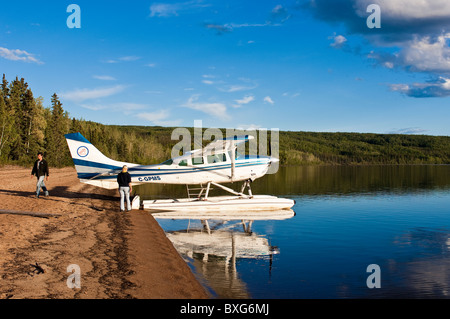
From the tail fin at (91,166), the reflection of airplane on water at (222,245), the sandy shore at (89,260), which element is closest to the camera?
the sandy shore at (89,260)

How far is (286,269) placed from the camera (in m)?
8.00

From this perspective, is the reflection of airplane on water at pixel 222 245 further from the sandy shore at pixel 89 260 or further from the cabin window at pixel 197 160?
the cabin window at pixel 197 160

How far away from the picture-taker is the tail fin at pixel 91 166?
16.2m

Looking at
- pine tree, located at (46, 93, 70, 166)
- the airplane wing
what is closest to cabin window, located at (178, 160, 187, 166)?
the airplane wing

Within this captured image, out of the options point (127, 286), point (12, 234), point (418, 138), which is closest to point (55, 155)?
point (12, 234)

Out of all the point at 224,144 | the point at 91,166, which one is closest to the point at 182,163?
the point at 224,144

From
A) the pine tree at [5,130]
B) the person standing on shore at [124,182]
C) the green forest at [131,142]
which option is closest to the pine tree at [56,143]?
the green forest at [131,142]

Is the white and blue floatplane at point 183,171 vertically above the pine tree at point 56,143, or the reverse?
the pine tree at point 56,143

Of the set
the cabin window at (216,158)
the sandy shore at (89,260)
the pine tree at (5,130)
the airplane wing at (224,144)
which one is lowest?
the sandy shore at (89,260)

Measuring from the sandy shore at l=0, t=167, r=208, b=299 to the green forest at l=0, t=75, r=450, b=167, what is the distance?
11925mm

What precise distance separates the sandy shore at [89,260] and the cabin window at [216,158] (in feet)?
18.1

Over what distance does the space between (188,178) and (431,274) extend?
1076 centimetres

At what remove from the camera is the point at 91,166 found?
16.3 metres
